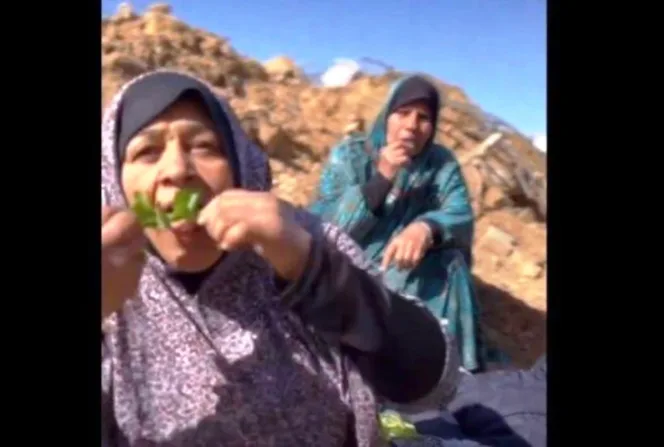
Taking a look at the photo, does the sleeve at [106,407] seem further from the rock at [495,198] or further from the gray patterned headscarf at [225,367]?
the rock at [495,198]

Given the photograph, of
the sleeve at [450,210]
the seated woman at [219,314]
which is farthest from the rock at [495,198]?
the seated woman at [219,314]

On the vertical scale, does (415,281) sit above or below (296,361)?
above

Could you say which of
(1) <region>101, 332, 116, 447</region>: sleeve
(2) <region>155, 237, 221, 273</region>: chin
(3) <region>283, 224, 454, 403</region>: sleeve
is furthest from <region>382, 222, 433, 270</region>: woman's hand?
(1) <region>101, 332, 116, 447</region>: sleeve

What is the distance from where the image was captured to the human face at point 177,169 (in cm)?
122

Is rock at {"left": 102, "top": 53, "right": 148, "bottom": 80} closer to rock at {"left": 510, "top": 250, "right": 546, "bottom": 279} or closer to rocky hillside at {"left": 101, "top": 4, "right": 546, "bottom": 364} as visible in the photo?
rocky hillside at {"left": 101, "top": 4, "right": 546, "bottom": 364}

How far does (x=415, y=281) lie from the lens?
61.5 inches

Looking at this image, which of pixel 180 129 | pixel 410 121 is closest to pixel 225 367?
pixel 180 129

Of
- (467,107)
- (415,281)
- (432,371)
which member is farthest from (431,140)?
(432,371)

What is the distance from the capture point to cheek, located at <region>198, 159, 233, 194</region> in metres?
1.23

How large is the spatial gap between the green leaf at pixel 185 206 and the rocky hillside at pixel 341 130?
0.23 m

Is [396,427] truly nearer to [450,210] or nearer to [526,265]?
[450,210]
